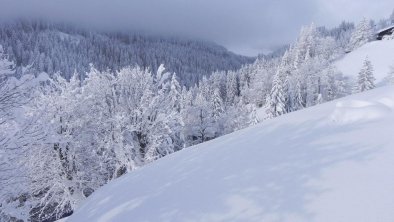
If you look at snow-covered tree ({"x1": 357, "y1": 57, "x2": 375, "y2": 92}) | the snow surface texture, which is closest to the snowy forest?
snow-covered tree ({"x1": 357, "y1": 57, "x2": 375, "y2": 92})

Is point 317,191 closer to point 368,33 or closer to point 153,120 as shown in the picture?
point 153,120

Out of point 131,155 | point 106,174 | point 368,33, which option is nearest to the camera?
point 131,155

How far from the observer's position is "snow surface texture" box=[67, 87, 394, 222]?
4186 mm

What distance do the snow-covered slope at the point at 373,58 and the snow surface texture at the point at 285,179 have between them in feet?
246

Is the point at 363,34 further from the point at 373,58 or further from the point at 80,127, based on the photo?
the point at 80,127

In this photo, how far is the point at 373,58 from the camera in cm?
8206

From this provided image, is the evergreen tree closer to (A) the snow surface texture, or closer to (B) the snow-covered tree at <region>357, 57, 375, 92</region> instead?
(B) the snow-covered tree at <region>357, 57, 375, 92</region>

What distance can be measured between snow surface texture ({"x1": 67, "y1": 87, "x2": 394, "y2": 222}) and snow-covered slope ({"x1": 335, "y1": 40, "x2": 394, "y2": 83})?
74876 mm

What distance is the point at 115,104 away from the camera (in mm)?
22344

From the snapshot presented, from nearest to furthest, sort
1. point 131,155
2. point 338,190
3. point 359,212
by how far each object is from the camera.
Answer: point 359,212 < point 338,190 < point 131,155

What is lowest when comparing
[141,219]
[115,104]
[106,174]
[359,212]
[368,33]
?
[106,174]

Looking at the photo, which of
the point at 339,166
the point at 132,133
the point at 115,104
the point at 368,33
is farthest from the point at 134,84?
the point at 368,33

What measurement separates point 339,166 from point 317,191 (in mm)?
879

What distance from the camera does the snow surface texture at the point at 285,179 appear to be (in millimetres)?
4186
